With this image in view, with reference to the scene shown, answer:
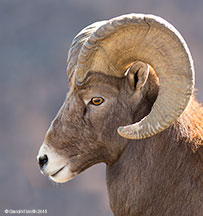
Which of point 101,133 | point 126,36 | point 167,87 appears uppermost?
point 126,36

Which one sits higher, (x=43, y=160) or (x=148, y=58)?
(x=148, y=58)

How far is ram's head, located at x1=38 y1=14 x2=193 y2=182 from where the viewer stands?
425cm

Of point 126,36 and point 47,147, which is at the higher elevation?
point 126,36

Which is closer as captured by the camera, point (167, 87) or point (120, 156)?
point (167, 87)

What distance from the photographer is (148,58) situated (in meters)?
4.30

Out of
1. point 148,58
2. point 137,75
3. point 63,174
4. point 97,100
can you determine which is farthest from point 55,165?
point 148,58

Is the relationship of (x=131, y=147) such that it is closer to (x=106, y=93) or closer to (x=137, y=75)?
(x=106, y=93)

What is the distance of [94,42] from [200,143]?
122 cm

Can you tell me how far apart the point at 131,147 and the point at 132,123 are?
8.1 inches

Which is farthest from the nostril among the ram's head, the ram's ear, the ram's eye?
the ram's ear

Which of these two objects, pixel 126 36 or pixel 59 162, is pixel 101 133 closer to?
pixel 59 162

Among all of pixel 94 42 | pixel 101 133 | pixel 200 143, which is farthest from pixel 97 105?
pixel 200 143

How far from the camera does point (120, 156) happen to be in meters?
4.51

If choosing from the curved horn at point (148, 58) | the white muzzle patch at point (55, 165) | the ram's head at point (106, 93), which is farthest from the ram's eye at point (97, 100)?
the white muzzle patch at point (55, 165)
